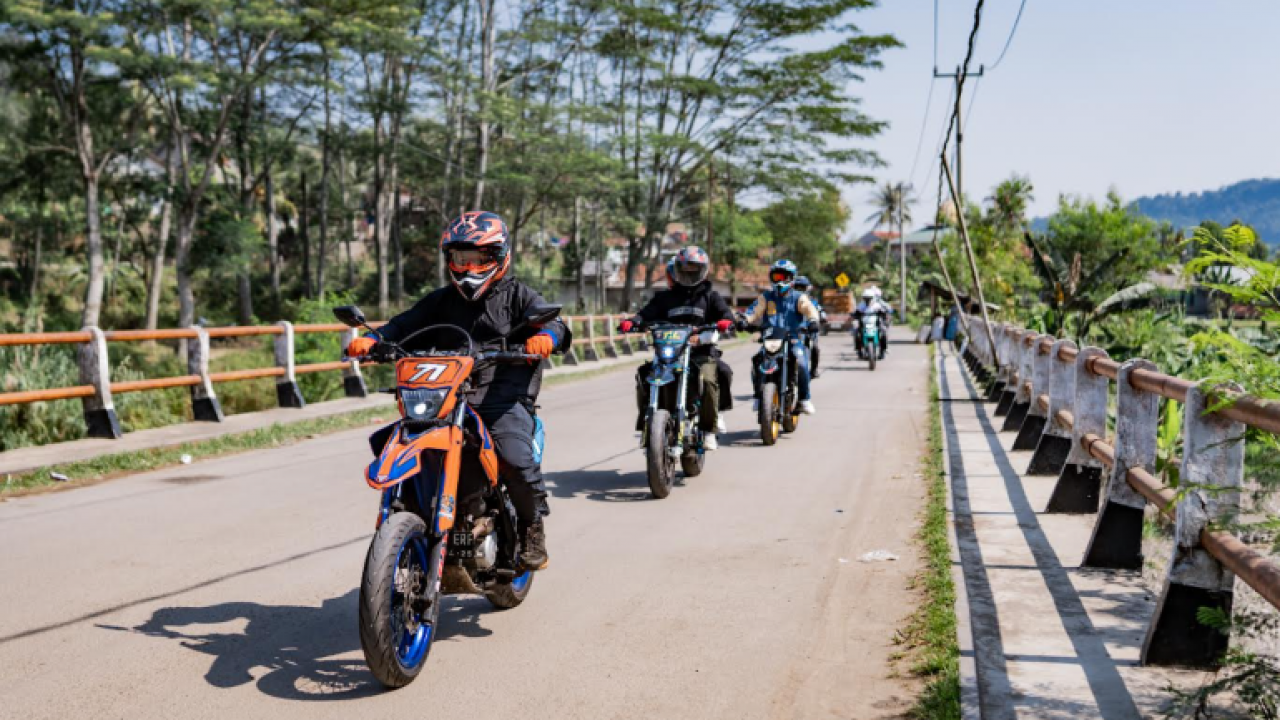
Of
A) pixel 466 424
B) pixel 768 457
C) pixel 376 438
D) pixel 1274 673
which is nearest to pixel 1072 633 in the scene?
pixel 1274 673

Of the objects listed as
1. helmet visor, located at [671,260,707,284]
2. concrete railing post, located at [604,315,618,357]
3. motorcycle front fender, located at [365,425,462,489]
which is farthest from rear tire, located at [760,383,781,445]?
concrete railing post, located at [604,315,618,357]

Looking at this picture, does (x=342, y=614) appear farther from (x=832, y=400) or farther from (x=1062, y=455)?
(x=832, y=400)

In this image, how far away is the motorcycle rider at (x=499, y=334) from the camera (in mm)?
5094

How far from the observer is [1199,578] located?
4391mm

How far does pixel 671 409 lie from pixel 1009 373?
749 cm

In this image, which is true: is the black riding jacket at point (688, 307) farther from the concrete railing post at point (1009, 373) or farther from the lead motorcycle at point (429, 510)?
the concrete railing post at point (1009, 373)

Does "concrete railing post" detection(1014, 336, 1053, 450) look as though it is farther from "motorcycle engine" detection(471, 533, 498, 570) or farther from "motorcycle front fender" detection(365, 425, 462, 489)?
"motorcycle front fender" detection(365, 425, 462, 489)

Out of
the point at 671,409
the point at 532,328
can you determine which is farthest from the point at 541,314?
the point at 671,409

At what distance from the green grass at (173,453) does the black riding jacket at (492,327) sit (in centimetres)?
549

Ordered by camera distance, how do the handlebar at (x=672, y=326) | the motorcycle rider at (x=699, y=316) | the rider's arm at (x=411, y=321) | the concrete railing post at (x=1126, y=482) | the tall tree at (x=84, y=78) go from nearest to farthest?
the rider's arm at (x=411, y=321) → the concrete railing post at (x=1126, y=482) → the handlebar at (x=672, y=326) → the motorcycle rider at (x=699, y=316) → the tall tree at (x=84, y=78)

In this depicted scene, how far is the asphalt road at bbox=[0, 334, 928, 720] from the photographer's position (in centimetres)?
435

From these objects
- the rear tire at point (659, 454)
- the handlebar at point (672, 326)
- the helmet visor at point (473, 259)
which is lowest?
the rear tire at point (659, 454)

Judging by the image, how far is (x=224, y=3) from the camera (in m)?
26.0

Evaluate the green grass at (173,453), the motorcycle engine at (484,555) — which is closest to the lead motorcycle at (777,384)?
the green grass at (173,453)
